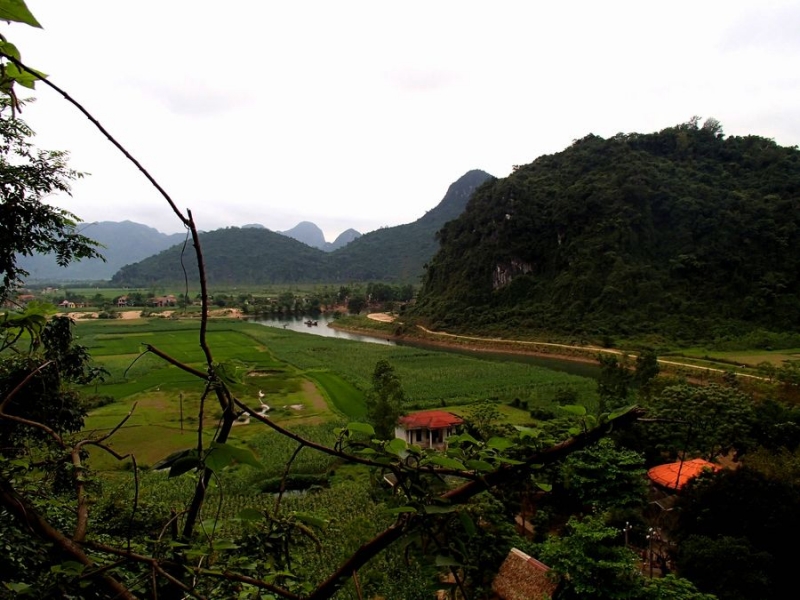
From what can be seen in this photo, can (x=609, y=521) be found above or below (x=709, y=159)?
below

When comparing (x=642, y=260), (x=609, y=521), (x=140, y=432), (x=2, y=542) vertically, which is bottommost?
(x=140, y=432)

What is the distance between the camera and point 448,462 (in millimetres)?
815

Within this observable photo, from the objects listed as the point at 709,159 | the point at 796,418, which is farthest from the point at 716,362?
the point at 709,159

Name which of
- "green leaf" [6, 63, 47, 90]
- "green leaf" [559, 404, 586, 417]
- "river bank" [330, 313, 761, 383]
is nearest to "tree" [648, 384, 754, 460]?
"river bank" [330, 313, 761, 383]

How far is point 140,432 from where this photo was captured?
18.7 meters

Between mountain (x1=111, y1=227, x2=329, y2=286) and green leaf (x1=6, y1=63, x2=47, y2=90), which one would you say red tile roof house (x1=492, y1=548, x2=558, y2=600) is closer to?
green leaf (x1=6, y1=63, x2=47, y2=90)

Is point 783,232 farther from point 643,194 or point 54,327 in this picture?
point 54,327

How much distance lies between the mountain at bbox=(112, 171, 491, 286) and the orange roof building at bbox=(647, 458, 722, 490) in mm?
99368

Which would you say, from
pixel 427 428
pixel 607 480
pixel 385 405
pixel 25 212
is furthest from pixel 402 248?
pixel 25 212

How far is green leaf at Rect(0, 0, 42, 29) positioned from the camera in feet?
2.35

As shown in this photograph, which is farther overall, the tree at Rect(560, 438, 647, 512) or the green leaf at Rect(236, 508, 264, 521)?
the tree at Rect(560, 438, 647, 512)

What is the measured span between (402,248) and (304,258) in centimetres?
2859

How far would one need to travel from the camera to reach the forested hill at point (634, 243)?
1517 inches

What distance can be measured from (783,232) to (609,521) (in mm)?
43916
